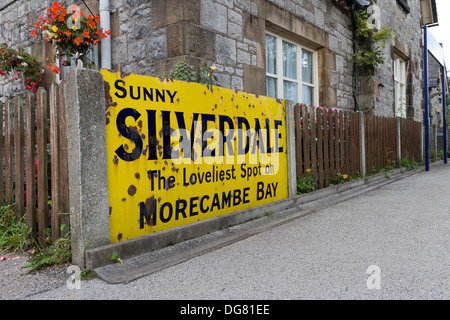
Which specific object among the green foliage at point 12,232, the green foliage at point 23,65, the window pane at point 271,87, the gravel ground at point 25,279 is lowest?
the gravel ground at point 25,279

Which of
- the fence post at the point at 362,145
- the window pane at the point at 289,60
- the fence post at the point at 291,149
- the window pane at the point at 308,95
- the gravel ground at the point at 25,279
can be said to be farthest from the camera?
the window pane at the point at 308,95

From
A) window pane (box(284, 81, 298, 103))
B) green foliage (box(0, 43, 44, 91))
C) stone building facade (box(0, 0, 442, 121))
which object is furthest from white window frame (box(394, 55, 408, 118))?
green foliage (box(0, 43, 44, 91))

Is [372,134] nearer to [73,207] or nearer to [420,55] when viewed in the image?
[73,207]

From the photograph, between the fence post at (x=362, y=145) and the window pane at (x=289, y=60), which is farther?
the window pane at (x=289, y=60)

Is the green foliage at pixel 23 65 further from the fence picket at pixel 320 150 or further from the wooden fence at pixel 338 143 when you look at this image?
the fence picket at pixel 320 150

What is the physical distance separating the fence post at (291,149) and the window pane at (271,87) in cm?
168

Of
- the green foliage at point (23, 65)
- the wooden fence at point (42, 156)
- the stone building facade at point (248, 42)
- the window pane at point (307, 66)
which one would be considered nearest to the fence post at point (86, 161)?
the wooden fence at point (42, 156)

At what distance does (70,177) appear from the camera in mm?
2539

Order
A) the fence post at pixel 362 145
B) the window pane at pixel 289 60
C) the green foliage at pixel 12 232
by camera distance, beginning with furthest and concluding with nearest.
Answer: the window pane at pixel 289 60
the fence post at pixel 362 145
the green foliage at pixel 12 232

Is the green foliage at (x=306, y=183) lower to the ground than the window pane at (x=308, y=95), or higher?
lower

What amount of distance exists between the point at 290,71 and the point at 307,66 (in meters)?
0.72

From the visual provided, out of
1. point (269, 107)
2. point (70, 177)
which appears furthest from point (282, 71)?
point (70, 177)

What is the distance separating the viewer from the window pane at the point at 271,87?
6.27 m

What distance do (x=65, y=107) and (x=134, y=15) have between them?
2942 mm
